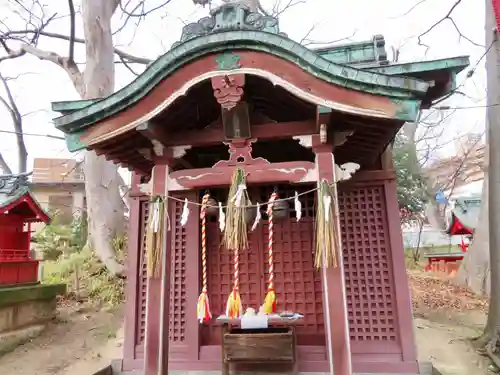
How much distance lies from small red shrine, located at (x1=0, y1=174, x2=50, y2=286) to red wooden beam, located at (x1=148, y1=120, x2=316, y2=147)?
542cm

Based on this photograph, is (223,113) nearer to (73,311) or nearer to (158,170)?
(158,170)

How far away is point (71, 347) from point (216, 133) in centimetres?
564

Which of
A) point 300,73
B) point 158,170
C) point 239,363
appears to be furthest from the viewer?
point 239,363

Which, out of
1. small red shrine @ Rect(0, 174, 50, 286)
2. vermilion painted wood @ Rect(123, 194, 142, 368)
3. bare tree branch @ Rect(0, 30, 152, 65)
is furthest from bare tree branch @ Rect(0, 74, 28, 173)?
vermilion painted wood @ Rect(123, 194, 142, 368)

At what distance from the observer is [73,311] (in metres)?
9.43

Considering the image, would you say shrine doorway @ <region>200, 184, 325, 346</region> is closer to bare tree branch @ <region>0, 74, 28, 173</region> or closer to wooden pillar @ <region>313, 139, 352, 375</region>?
wooden pillar @ <region>313, 139, 352, 375</region>

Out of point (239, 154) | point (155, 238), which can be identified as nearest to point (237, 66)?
point (239, 154)

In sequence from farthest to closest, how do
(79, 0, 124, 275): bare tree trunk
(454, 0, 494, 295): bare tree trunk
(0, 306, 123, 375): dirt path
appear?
(79, 0, 124, 275): bare tree trunk
(454, 0, 494, 295): bare tree trunk
(0, 306, 123, 375): dirt path

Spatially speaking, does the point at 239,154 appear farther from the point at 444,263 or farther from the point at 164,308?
the point at 444,263

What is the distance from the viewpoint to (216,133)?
16.0 feet

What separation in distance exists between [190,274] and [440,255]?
15613 mm

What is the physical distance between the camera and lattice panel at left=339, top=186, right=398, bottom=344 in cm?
540

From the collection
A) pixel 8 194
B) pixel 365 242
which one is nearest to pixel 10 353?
pixel 8 194

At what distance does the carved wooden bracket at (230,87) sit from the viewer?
431 cm
